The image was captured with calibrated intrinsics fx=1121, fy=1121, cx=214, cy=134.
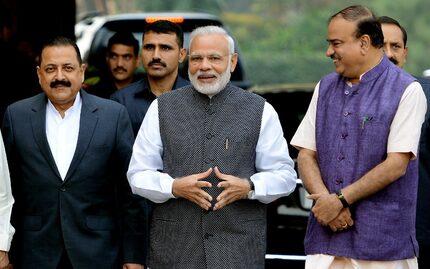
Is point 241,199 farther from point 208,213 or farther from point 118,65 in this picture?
point 118,65

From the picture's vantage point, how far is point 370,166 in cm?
544

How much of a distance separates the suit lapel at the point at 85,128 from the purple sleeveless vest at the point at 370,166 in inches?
51.3

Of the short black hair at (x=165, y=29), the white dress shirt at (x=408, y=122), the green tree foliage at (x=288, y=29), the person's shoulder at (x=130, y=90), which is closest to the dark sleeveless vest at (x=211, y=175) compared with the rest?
the white dress shirt at (x=408, y=122)

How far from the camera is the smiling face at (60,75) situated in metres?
6.02

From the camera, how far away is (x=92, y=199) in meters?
6.02

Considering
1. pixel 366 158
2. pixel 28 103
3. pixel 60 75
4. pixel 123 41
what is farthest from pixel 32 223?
pixel 123 41

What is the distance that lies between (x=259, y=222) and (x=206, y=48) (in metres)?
0.92

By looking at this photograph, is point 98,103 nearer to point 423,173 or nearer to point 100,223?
point 100,223

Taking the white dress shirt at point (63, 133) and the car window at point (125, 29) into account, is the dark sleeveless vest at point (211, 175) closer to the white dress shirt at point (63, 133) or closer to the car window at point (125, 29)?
the white dress shirt at point (63, 133)

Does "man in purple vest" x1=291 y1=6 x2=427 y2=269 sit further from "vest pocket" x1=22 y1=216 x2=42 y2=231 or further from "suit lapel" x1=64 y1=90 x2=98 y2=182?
"vest pocket" x1=22 y1=216 x2=42 y2=231

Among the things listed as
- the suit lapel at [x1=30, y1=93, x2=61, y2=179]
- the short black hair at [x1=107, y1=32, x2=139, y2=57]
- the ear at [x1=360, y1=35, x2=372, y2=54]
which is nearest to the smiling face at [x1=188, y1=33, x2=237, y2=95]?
the ear at [x1=360, y1=35, x2=372, y2=54]

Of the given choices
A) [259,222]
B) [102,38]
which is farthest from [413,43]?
[259,222]

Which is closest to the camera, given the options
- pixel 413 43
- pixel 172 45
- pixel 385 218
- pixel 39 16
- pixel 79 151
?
pixel 385 218

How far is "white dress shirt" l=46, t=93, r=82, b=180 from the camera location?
5.98 metres
